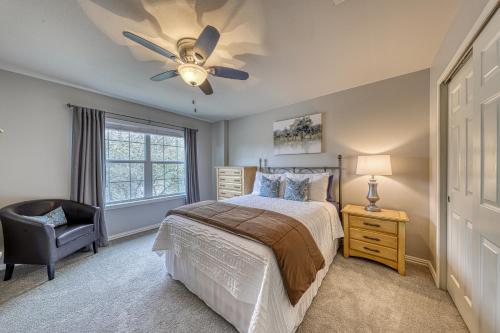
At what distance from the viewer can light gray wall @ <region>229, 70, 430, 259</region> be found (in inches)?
95.1

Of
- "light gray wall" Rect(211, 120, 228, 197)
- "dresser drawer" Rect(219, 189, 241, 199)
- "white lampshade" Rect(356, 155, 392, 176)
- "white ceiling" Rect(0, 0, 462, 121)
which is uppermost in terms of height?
"white ceiling" Rect(0, 0, 462, 121)

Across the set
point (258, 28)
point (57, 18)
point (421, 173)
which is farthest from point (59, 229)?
point (421, 173)

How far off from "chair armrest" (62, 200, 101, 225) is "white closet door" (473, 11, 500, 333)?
158 inches

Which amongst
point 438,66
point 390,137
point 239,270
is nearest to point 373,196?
point 390,137

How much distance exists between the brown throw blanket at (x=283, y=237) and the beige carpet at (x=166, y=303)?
47 cm

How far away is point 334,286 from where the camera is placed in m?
2.00

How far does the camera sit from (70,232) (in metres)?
2.35

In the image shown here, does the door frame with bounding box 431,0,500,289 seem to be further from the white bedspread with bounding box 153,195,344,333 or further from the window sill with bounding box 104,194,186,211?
the window sill with bounding box 104,194,186,211

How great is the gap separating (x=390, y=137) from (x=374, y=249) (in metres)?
1.54

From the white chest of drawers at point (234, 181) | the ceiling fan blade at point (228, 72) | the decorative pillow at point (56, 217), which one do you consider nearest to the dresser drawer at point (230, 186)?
the white chest of drawers at point (234, 181)

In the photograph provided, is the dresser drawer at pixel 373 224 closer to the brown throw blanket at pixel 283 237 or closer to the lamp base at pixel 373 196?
the lamp base at pixel 373 196

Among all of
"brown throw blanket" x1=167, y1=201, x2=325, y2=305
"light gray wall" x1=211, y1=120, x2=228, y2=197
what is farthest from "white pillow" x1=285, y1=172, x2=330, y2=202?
"light gray wall" x1=211, y1=120, x2=228, y2=197

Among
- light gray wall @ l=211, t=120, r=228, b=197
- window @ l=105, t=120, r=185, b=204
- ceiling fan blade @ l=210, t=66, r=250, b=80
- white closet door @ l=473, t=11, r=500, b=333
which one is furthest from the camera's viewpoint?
light gray wall @ l=211, t=120, r=228, b=197

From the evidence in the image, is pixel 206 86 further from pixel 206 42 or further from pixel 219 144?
pixel 219 144
